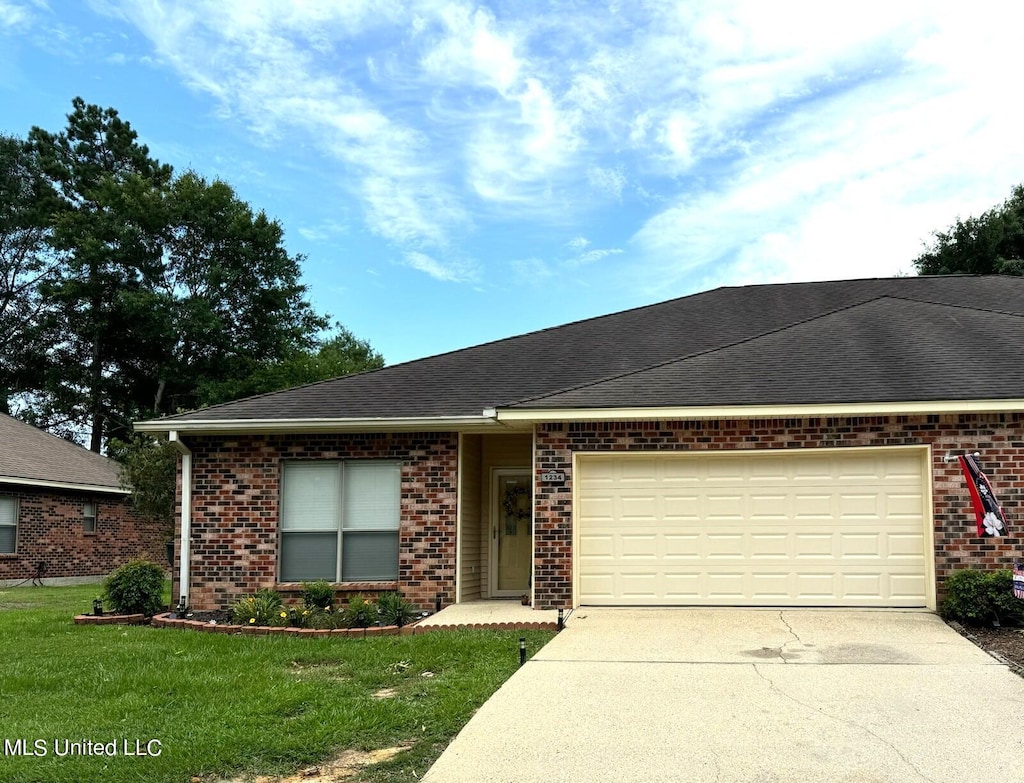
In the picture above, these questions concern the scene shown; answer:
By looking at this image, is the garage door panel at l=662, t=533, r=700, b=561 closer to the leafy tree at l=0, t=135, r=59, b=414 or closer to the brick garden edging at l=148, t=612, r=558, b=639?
the brick garden edging at l=148, t=612, r=558, b=639

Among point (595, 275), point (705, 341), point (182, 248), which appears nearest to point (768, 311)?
point (705, 341)

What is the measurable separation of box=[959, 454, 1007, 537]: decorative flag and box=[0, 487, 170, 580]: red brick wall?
1709 cm

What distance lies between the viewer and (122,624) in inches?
455

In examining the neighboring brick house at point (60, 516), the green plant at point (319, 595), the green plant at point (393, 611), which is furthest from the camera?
the neighboring brick house at point (60, 516)

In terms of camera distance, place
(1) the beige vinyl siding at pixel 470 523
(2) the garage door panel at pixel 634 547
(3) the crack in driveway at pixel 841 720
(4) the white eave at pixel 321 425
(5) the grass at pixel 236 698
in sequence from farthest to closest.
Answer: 1. (1) the beige vinyl siding at pixel 470 523
2. (4) the white eave at pixel 321 425
3. (2) the garage door panel at pixel 634 547
4. (5) the grass at pixel 236 698
5. (3) the crack in driveway at pixel 841 720

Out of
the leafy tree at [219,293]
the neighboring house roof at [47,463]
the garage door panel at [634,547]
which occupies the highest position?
the leafy tree at [219,293]

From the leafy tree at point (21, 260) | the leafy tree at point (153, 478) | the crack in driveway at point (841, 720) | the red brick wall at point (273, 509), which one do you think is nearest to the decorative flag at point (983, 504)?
the crack in driveway at point (841, 720)

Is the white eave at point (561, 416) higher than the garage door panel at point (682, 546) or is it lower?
higher

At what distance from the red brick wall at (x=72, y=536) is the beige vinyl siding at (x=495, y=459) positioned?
34.0 ft

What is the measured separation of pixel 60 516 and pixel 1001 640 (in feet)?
68.5

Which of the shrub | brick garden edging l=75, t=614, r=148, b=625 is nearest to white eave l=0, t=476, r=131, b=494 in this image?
brick garden edging l=75, t=614, r=148, b=625

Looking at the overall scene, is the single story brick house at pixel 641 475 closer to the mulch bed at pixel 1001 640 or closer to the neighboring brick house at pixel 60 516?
the mulch bed at pixel 1001 640

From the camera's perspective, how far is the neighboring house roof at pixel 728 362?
36.1ft

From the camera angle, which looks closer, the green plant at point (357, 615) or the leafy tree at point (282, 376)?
the green plant at point (357, 615)
